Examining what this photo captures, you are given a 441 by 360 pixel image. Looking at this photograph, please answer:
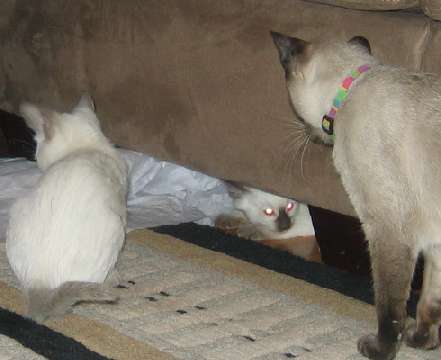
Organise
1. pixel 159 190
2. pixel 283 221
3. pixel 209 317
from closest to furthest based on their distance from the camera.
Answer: pixel 209 317 → pixel 283 221 → pixel 159 190

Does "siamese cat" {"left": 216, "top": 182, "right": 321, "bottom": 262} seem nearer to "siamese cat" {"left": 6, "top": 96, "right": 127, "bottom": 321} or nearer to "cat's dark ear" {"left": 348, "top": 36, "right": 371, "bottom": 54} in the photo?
"siamese cat" {"left": 6, "top": 96, "right": 127, "bottom": 321}

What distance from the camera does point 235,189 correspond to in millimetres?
3137

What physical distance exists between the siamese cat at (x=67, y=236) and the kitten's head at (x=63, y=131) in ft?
0.85

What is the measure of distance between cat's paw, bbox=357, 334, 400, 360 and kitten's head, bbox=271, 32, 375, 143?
1.84ft

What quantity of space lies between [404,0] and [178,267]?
104 centimetres

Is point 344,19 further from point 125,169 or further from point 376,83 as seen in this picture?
point 125,169

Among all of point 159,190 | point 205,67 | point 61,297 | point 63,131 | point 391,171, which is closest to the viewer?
point 391,171

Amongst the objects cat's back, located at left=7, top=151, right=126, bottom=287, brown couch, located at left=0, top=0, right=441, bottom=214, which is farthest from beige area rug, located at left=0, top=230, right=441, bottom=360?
brown couch, located at left=0, top=0, right=441, bottom=214

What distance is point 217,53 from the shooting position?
252cm

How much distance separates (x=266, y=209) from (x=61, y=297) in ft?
3.91

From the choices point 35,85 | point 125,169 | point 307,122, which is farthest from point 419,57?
point 35,85

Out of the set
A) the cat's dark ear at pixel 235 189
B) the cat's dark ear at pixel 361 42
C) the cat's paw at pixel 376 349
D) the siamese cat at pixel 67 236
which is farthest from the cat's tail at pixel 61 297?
the cat's dark ear at pixel 235 189

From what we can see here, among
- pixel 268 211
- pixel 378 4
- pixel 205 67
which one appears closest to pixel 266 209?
pixel 268 211

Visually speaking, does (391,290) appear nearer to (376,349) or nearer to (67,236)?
(376,349)
